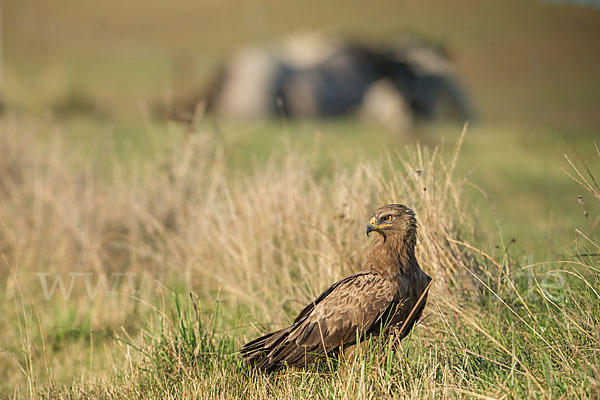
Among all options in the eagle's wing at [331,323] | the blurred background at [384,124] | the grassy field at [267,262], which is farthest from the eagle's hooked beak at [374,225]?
the blurred background at [384,124]

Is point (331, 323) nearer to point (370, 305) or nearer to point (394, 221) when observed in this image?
point (370, 305)

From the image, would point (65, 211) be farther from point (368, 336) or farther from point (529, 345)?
point (529, 345)

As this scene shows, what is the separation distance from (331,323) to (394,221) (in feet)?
1.97

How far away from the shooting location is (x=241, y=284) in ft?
15.7

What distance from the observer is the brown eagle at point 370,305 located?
302 cm

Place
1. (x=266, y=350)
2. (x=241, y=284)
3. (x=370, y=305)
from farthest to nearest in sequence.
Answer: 1. (x=241, y=284)
2. (x=266, y=350)
3. (x=370, y=305)

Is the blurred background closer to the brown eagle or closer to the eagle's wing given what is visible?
the brown eagle

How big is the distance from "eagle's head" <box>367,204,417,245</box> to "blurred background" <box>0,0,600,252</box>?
0.97 m

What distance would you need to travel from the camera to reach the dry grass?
3096mm

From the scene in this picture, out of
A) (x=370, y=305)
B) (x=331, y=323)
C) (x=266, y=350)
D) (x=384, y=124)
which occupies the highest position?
(x=370, y=305)

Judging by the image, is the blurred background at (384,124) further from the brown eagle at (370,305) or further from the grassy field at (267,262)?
the brown eagle at (370,305)

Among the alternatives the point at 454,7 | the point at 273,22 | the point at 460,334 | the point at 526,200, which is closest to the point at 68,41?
the point at 273,22

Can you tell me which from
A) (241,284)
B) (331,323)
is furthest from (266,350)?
(241,284)

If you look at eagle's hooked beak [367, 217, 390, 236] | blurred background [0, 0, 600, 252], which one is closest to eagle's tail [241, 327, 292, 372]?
eagle's hooked beak [367, 217, 390, 236]
